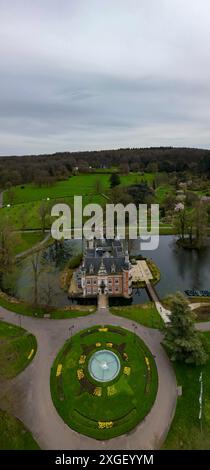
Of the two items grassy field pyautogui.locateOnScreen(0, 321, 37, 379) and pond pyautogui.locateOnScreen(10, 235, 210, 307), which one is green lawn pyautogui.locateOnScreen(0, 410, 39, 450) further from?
pond pyautogui.locateOnScreen(10, 235, 210, 307)

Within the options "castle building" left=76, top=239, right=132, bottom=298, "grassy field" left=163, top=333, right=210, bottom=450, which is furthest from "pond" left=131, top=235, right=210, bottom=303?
"grassy field" left=163, top=333, right=210, bottom=450

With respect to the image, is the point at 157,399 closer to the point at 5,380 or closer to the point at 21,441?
the point at 21,441

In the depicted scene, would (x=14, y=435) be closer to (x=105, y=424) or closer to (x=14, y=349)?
(x=105, y=424)

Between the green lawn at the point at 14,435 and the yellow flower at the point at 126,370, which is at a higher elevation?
the yellow flower at the point at 126,370

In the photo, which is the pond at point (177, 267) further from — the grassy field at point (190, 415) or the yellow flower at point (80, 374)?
the yellow flower at point (80, 374)

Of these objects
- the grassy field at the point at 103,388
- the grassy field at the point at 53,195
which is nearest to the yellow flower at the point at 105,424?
the grassy field at the point at 103,388

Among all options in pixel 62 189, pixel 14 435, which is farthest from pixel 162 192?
pixel 14 435
